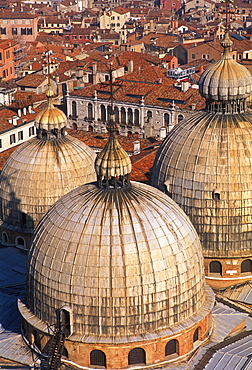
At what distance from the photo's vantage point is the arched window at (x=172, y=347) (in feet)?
123

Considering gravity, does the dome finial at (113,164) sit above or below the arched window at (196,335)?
above

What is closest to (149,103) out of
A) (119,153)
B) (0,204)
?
(0,204)

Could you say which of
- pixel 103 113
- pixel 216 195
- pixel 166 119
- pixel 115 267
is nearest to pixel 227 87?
pixel 216 195

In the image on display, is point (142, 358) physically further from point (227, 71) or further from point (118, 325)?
point (227, 71)

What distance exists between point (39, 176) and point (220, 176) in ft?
39.9

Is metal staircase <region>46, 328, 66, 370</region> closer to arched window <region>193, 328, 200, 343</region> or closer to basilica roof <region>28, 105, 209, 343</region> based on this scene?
basilica roof <region>28, 105, 209, 343</region>

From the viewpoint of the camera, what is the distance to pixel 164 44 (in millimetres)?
162500

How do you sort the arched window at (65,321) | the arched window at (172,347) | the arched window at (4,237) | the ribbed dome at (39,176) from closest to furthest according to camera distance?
the arched window at (65,321)
the arched window at (172,347)
the ribbed dome at (39,176)
the arched window at (4,237)

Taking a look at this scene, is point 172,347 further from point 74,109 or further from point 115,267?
point 74,109

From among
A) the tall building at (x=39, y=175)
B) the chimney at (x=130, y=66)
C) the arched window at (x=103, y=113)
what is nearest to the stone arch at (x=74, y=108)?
the arched window at (x=103, y=113)

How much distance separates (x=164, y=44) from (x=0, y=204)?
112538 millimetres

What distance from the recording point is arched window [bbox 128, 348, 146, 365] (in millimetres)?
36625

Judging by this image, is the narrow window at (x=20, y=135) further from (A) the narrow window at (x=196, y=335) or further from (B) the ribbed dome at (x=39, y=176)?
(A) the narrow window at (x=196, y=335)

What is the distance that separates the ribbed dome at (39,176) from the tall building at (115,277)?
13718mm
